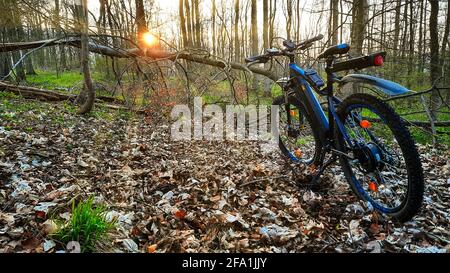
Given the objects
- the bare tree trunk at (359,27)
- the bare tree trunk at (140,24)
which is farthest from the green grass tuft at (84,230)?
the bare tree trunk at (359,27)

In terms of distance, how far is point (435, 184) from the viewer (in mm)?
3494

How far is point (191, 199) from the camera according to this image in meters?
3.16

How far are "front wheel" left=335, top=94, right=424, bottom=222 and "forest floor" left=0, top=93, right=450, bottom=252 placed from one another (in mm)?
200

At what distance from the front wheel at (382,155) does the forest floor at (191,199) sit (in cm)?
20

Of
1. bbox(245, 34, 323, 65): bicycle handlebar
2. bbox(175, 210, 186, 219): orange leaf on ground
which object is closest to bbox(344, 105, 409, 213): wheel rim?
bbox(245, 34, 323, 65): bicycle handlebar

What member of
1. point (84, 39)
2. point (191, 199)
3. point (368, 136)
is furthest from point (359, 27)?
point (191, 199)

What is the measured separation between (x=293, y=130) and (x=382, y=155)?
1.74m

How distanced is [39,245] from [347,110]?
2884 mm

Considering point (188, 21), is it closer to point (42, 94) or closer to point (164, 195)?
point (42, 94)

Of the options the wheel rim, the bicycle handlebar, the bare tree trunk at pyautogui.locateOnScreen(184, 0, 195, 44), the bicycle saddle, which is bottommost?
the wheel rim

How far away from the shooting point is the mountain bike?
2.36m

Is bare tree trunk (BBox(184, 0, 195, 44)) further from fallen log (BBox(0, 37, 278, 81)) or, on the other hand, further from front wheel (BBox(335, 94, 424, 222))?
front wheel (BBox(335, 94, 424, 222))

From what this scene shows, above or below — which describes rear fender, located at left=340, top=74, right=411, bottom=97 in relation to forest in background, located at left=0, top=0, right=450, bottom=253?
above

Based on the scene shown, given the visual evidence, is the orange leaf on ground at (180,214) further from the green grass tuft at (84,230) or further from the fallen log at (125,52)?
the fallen log at (125,52)
